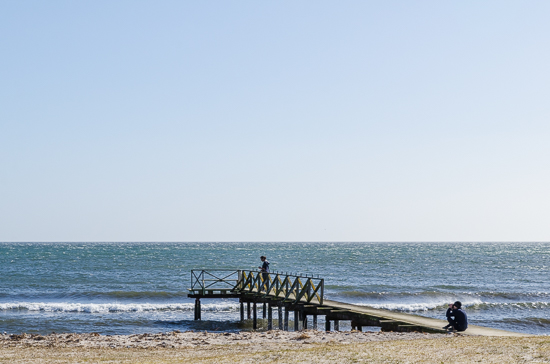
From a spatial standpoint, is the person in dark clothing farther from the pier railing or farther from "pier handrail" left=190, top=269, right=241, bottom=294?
"pier handrail" left=190, top=269, right=241, bottom=294

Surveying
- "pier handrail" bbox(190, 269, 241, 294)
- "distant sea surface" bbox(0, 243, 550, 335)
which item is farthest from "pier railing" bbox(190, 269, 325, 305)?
"distant sea surface" bbox(0, 243, 550, 335)

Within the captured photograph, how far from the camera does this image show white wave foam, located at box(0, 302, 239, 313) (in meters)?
30.8

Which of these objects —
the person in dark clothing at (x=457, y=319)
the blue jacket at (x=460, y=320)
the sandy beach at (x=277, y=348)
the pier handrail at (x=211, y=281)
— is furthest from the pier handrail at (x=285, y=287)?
the blue jacket at (x=460, y=320)

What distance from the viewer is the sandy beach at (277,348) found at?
1169 cm

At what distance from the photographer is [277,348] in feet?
47.3

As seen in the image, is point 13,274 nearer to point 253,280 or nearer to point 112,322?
point 112,322

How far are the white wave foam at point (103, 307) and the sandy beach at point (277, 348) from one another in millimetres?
12204

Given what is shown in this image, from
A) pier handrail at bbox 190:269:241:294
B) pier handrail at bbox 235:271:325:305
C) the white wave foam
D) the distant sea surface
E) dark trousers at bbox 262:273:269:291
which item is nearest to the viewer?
pier handrail at bbox 235:271:325:305

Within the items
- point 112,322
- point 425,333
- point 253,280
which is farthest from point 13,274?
point 425,333

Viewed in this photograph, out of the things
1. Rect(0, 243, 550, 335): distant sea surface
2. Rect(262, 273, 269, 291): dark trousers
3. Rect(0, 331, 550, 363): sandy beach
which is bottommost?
Rect(0, 243, 550, 335): distant sea surface

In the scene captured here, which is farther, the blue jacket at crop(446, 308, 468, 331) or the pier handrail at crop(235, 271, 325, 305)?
the pier handrail at crop(235, 271, 325, 305)

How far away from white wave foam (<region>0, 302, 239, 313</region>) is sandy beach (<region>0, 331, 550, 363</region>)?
1220 centimetres

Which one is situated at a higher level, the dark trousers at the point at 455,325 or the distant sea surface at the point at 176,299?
the dark trousers at the point at 455,325

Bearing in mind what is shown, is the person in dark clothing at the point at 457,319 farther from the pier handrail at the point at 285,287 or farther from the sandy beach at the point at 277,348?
the pier handrail at the point at 285,287
